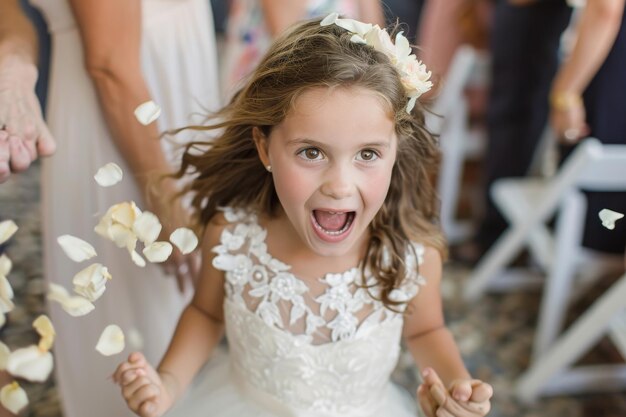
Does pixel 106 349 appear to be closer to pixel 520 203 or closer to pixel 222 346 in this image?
pixel 222 346

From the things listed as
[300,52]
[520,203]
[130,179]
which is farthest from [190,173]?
[520,203]

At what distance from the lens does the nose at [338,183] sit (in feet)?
2.35

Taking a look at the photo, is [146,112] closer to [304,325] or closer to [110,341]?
[110,341]

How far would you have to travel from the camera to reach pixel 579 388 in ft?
5.12

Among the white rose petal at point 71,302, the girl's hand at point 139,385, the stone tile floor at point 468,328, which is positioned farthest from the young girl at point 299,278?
the stone tile floor at point 468,328

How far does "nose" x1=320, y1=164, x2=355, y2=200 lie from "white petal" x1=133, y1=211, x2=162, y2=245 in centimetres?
19

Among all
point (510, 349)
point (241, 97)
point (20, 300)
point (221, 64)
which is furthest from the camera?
point (510, 349)

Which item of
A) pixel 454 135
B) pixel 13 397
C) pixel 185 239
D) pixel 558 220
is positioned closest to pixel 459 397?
pixel 185 239

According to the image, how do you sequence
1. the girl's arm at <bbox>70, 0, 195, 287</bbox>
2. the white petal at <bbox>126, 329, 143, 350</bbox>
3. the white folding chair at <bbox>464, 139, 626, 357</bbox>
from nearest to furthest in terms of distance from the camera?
1. the girl's arm at <bbox>70, 0, 195, 287</bbox>
2. the white petal at <bbox>126, 329, 143, 350</bbox>
3. the white folding chair at <bbox>464, 139, 626, 357</bbox>

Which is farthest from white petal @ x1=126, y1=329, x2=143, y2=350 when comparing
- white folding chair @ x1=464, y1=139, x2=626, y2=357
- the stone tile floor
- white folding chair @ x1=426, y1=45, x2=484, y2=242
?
white folding chair @ x1=426, y1=45, x2=484, y2=242


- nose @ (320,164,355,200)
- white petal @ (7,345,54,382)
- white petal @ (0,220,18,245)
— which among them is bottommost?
white petal @ (7,345,54,382)

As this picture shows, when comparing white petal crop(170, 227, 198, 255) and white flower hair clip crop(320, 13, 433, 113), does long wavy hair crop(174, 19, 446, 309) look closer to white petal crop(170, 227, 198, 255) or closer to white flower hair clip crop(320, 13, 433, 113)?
white flower hair clip crop(320, 13, 433, 113)

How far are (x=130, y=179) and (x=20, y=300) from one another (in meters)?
0.51

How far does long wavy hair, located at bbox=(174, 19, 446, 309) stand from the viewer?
2.42 feet
